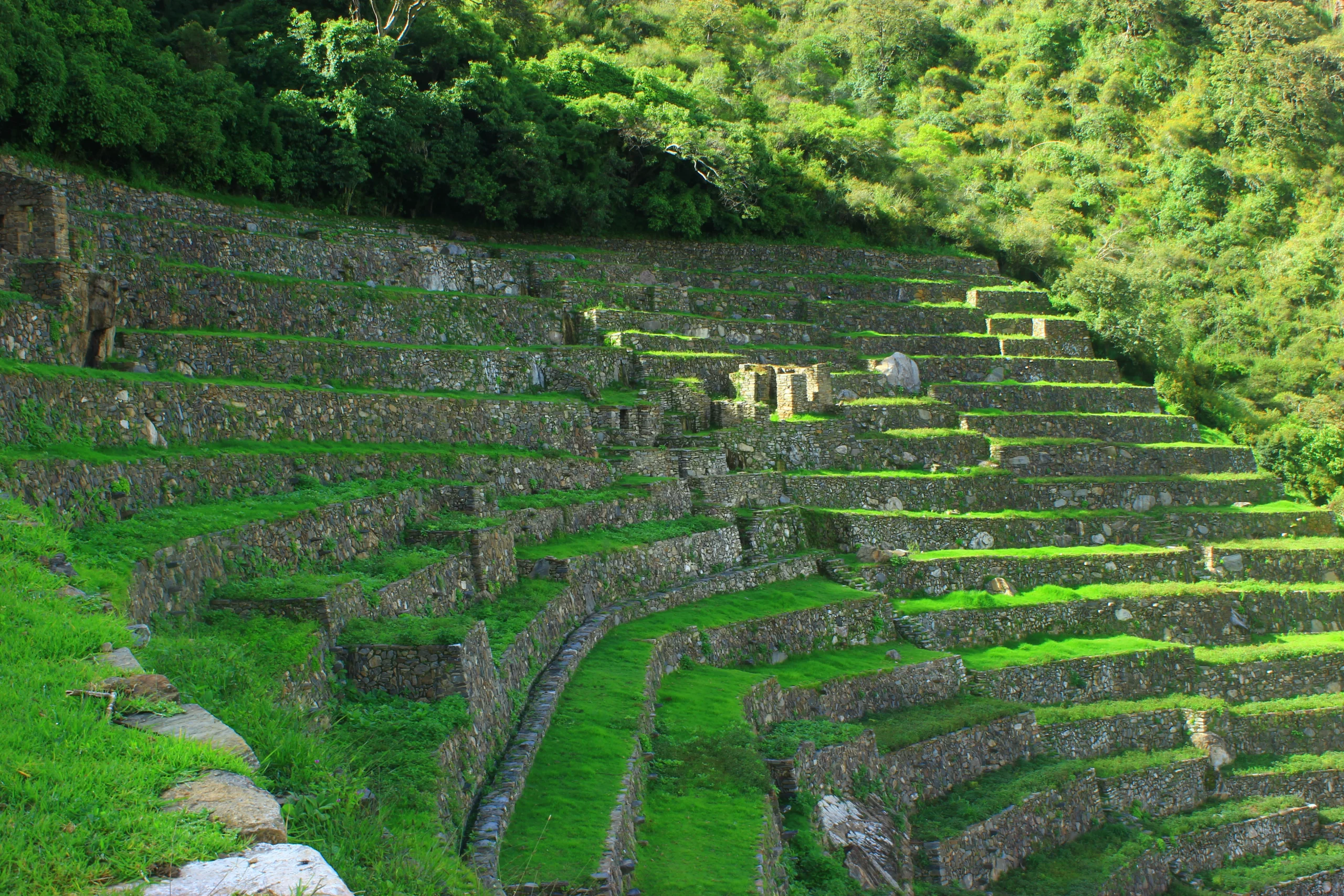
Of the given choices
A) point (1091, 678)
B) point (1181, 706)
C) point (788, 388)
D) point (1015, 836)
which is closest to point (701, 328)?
point (788, 388)

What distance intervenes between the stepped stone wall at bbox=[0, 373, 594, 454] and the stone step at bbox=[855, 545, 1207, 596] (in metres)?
6.83

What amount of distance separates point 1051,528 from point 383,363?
572 inches

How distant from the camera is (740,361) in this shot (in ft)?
84.1

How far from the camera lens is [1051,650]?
2061 centimetres

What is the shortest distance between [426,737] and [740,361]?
1790 cm

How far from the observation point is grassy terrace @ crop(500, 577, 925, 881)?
8.56 metres

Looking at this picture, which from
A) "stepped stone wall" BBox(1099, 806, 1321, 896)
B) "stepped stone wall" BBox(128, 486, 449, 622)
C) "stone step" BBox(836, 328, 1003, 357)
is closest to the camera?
"stepped stone wall" BBox(128, 486, 449, 622)

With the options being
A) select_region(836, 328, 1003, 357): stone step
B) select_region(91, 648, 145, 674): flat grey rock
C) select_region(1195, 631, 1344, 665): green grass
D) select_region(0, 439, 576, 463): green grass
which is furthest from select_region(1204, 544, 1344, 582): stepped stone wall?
select_region(91, 648, 145, 674): flat grey rock

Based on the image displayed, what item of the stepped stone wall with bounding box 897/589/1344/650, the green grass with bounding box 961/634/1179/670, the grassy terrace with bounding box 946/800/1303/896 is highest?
the stepped stone wall with bounding box 897/589/1344/650

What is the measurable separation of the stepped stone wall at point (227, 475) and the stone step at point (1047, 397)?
12.3m

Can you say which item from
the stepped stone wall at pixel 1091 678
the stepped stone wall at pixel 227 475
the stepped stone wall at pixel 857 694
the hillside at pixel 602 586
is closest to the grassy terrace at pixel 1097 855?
the hillside at pixel 602 586

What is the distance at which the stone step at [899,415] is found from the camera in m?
25.1

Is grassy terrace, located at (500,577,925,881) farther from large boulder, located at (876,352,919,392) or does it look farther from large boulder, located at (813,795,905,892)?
large boulder, located at (876,352,919,392)

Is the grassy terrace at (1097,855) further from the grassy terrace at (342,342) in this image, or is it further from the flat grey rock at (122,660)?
the grassy terrace at (342,342)
